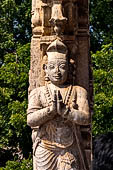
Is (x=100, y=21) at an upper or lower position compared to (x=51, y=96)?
upper

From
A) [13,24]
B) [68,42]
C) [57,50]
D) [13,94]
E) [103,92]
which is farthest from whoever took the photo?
[13,24]

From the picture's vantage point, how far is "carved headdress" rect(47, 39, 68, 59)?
5.20 meters

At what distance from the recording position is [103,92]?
35.9 ft

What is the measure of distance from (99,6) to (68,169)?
9420mm

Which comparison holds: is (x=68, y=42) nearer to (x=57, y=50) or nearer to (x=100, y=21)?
(x=57, y=50)

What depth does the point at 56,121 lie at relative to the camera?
510 cm

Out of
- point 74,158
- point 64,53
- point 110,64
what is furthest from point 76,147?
point 110,64

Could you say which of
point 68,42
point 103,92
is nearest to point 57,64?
point 68,42

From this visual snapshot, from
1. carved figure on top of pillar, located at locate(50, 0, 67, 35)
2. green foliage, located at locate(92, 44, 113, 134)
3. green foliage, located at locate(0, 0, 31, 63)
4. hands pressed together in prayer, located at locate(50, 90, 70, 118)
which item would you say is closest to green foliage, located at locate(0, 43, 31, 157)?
green foliage, located at locate(0, 0, 31, 63)

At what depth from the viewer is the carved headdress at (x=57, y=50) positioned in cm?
520

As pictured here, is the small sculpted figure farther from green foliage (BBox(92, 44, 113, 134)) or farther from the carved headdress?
green foliage (BBox(92, 44, 113, 134))

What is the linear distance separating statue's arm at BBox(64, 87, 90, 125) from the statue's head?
282 mm

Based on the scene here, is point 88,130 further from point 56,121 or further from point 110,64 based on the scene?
point 110,64

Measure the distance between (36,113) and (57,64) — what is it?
70 centimetres
